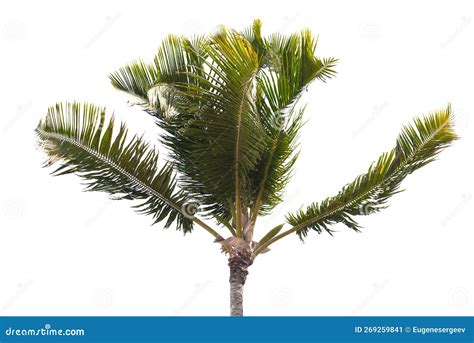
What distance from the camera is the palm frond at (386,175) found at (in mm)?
9461

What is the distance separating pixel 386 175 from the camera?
9.57 meters

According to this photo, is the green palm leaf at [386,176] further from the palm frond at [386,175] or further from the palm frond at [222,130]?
the palm frond at [222,130]

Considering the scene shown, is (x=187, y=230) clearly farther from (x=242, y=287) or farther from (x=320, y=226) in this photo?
(x=320, y=226)

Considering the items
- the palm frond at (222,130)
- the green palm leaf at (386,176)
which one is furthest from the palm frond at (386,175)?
the palm frond at (222,130)

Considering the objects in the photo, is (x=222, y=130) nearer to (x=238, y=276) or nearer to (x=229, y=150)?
(x=229, y=150)

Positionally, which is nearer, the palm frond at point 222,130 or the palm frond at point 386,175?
the palm frond at point 222,130

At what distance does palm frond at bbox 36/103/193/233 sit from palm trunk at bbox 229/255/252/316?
3.39ft

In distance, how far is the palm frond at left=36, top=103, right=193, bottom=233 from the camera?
9.08 metres

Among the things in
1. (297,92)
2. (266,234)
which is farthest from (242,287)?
(297,92)

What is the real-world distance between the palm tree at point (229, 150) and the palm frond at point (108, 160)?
0.01 meters

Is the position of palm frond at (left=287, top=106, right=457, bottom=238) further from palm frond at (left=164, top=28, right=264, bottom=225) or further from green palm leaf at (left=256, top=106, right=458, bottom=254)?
palm frond at (left=164, top=28, right=264, bottom=225)

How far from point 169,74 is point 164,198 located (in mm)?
1958

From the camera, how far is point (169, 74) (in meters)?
10.3

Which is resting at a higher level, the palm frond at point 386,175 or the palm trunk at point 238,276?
the palm frond at point 386,175
